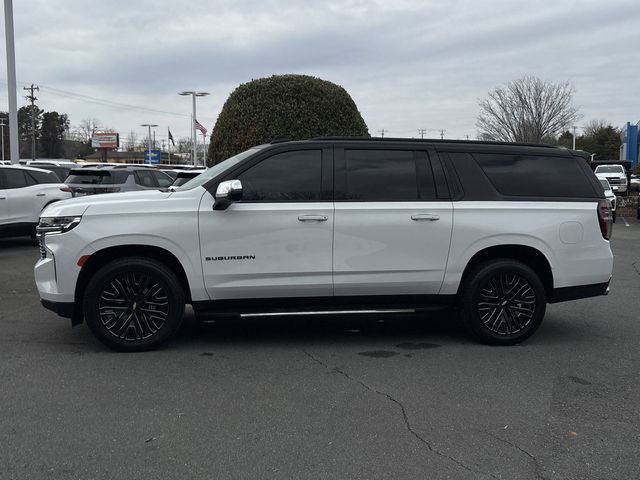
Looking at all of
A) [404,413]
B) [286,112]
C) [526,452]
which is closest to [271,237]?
[404,413]

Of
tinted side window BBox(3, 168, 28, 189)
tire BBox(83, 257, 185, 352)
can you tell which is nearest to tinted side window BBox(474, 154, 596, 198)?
tire BBox(83, 257, 185, 352)

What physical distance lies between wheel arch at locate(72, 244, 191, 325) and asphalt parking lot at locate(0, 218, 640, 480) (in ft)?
1.72

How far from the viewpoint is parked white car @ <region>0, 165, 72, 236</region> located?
1205 centimetres

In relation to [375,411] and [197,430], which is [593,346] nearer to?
[375,411]

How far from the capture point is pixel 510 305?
5.91m

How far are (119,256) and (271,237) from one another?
4.53 feet

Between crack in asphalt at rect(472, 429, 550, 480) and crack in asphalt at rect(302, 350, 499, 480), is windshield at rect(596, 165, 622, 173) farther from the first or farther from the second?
crack in asphalt at rect(472, 429, 550, 480)

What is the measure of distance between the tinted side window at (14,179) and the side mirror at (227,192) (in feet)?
28.4

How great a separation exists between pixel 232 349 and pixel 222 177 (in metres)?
1.60

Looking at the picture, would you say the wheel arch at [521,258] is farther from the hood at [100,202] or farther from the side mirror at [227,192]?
the hood at [100,202]

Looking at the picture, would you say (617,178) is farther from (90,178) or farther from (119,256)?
(119,256)

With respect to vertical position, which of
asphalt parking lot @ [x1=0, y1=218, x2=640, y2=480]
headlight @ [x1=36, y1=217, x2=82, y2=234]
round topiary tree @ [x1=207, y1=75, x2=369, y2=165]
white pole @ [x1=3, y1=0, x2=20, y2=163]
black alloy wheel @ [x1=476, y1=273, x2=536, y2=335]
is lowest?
asphalt parking lot @ [x1=0, y1=218, x2=640, y2=480]

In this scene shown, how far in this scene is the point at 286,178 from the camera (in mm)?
5676

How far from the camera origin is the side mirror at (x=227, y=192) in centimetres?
530
